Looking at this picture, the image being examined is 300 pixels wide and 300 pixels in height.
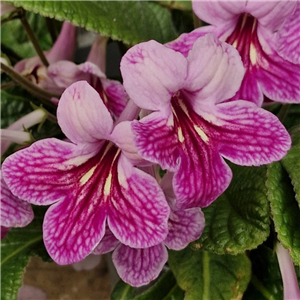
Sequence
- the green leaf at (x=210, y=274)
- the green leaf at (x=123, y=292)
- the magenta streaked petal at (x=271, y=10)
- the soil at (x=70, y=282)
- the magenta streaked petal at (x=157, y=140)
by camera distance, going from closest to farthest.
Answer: the magenta streaked petal at (x=157, y=140), the magenta streaked petal at (x=271, y=10), the green leaf at (x=210, y=274), the green leaf at (x=123, y=292), the soil at (x=70, y=282)

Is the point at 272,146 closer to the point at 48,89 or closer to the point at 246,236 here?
the point at 246,236

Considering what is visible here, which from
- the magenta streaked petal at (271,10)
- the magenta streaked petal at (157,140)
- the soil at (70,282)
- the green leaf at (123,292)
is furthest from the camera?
the soil at (70,282)

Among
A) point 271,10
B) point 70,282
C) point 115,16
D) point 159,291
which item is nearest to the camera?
point 271,10

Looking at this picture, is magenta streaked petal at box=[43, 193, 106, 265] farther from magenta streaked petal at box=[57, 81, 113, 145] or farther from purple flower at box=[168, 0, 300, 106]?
purple flower at box=[168, 0, 300, 106]

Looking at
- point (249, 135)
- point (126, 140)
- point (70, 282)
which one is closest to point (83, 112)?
point (126, 140)

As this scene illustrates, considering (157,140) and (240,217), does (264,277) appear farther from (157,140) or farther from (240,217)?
(157,140)

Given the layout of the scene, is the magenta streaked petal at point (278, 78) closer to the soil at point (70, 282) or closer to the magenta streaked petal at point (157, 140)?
the magenta streaked petal at point (157, 140)

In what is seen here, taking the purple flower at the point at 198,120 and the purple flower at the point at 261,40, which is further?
the purple flower at the point at 261,40

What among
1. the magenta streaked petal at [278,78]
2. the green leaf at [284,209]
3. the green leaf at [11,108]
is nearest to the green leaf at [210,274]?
the green leaf at [284,209]
